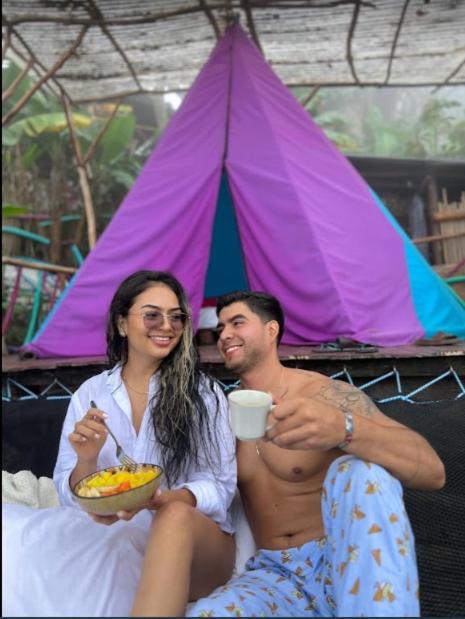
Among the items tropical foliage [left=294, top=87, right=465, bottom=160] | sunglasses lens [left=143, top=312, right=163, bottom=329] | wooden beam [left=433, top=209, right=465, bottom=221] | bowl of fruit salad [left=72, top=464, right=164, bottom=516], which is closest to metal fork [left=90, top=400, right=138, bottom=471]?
bowl of fruit salad [left=72, top=464, right=164, bottom=516]

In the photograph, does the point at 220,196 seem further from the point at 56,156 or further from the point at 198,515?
the point at 56,156

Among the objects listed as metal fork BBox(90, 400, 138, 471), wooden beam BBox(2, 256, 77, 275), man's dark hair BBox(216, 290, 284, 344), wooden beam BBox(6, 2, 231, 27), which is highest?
wooden beam BBox(6, 2, 231, 27)

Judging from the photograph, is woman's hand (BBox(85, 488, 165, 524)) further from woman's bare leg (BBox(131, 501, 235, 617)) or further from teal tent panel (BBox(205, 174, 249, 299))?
teal tent panel (BBox(205, 174, 249, 299))

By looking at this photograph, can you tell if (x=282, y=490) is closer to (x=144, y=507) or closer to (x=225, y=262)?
(x=144, y=507)

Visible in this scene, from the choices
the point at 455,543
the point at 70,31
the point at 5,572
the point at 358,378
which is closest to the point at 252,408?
the point at 5,572

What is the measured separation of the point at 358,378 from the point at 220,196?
236 centimetres

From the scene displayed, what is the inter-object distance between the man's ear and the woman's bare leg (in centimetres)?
66

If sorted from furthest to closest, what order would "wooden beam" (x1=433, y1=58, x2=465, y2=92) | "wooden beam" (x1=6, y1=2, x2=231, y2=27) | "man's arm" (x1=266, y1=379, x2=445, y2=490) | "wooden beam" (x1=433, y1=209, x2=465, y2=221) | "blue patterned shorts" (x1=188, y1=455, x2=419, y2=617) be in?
"wooden beam" (x1=433, y1=209, x2=465, y2=221) → "wooden beam" (x1=433, y1=58, x2=465, y2=92) → "wooden beam" (x1=6, y1=2, x2=231, y2=27) → "man's arm" (x1=266, y1=379, x2=445, y2=490) → "blue patterned shorts" (x1=188, y1=455, x2=419, y2=617)

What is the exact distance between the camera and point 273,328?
181 cm

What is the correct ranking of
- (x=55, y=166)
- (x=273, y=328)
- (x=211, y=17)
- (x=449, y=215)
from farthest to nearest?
(x=55, y=166) → (x=449, y=215) → (x=211, y=17) → (x=273, y=328)

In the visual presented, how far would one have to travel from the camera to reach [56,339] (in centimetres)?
395

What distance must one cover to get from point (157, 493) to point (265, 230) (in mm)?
3057

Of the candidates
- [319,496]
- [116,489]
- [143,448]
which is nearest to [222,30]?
[143,448]

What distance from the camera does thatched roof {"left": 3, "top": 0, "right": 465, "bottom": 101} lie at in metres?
4.03
